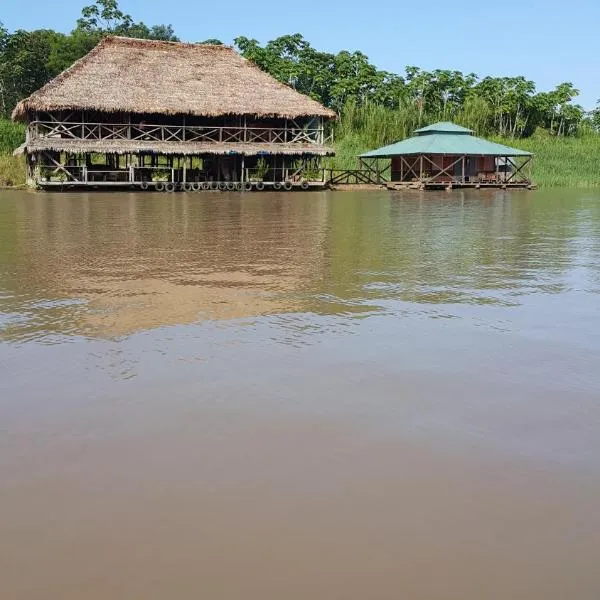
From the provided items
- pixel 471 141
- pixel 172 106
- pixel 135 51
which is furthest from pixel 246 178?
pixel 471 141

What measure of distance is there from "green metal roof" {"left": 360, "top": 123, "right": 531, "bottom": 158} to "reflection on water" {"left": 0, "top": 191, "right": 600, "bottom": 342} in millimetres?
19025

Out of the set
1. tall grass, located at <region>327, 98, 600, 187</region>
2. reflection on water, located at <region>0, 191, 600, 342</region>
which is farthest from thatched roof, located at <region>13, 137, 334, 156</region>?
reflection on water, located at <region>0, 191, 600, 342</region>

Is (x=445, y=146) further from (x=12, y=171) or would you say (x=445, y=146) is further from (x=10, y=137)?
(x=10, y=137)

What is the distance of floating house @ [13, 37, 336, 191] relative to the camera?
29.8m

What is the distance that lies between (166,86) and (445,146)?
13175mm

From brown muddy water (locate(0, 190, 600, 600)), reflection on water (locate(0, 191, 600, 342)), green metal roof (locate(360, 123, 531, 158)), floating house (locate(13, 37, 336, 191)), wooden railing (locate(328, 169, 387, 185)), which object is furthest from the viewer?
wooden railing (locate(328, 169, 387, 185))

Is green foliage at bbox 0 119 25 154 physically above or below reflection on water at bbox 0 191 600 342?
above

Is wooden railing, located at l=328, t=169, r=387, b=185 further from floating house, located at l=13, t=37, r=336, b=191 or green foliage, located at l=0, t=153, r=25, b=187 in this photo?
green foliage, located at l=0, t=153, r=25, b=187

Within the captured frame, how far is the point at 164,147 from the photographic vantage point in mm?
30797

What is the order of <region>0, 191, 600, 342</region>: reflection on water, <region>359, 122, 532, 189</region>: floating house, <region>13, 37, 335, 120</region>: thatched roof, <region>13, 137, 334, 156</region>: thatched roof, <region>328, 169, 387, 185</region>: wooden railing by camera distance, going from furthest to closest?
<region>328, 169, 387, 185</region>: wooden railing, <region>359, 122, 532, 189</region>: floating house, <region>13, 37, 335, 120</region>: thatched roof, <region>13, 137, 334, 156</region>: thatched roof, <region>0, 191, 600, 342</region>: reflection on water

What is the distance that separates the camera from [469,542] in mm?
2453

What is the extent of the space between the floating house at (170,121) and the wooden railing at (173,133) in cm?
5

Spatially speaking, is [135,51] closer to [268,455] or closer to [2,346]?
[2,346]

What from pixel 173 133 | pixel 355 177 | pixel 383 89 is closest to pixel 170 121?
pixel 173 133
